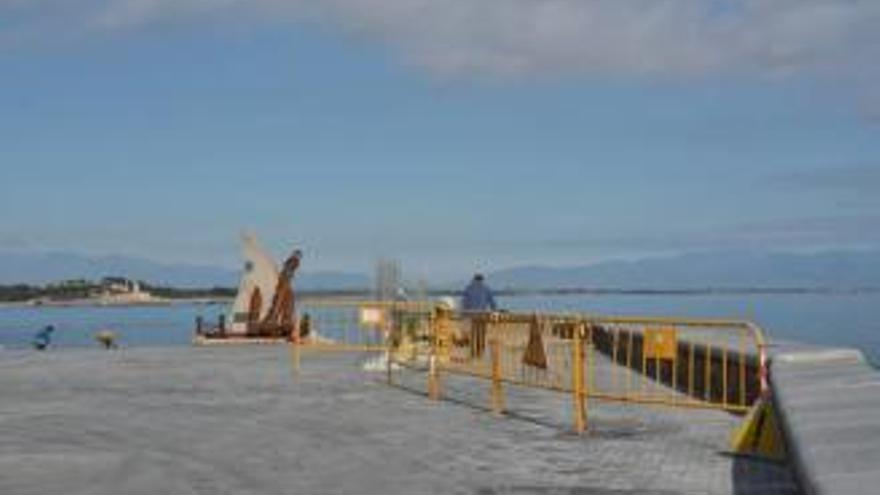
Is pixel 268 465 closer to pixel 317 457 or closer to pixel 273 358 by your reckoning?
pixel 317 457

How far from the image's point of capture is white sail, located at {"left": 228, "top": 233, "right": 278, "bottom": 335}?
51812 mm

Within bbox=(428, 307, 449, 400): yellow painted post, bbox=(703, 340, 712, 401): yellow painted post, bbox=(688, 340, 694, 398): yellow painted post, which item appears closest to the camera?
bbox=(703, 340, 712, 401): yellow painted post

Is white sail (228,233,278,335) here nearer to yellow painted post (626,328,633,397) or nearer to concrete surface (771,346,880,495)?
yellow painted post (626,328,633,397)

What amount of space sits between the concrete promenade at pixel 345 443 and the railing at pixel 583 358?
15.5 inches

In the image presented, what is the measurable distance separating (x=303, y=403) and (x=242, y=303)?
102ft

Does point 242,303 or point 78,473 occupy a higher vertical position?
point 242,303

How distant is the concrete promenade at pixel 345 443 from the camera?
43.8 ft

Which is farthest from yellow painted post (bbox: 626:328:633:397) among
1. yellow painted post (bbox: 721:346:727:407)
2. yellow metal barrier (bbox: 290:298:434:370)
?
yellow metal barrier (bbox: 290:298:434:370)

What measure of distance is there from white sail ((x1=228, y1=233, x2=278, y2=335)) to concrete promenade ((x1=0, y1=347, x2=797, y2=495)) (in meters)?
25.2

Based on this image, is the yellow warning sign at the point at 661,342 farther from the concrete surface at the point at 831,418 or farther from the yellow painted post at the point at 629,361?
the yellow painted post at the point at 629,361

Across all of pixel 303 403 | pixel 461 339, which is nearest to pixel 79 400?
pixel 303 403

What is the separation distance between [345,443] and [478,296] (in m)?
14.3

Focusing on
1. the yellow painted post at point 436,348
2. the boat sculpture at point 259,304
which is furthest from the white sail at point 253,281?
the yellow painted post at point 436,348

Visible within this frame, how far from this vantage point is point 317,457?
1527 centimetres
